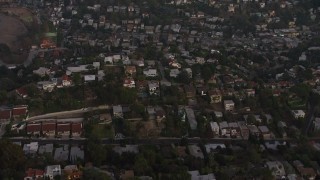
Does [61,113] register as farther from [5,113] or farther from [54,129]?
[5,113]

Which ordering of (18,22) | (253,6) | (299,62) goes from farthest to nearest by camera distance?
(253,6)
(18,22)
(299,62)

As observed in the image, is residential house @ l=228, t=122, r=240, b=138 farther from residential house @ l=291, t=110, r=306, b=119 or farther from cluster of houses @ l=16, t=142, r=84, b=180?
cluster of houses @ l=16, t=142, r=84, b=180

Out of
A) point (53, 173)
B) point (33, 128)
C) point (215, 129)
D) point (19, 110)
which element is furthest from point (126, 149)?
point (19, 110)

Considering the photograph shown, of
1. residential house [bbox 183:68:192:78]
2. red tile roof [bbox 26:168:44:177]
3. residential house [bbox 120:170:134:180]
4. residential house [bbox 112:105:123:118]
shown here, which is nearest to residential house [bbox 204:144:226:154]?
residential house [bbox 120:170:134:180]

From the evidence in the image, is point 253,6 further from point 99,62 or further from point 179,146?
point 179,146

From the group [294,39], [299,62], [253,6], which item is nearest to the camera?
[299,62]

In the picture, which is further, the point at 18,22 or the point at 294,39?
the point at 18,22

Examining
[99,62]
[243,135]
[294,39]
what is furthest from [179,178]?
[294,39]
